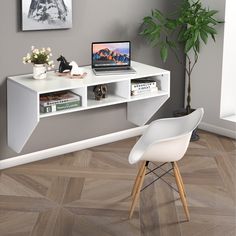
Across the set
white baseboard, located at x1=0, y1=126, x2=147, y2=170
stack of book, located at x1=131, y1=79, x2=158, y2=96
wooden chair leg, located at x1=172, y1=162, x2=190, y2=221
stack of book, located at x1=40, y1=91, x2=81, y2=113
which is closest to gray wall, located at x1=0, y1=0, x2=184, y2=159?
white baseboard, located at x1=0, y1=126, x2=147, y2=170

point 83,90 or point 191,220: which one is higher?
point 83,90

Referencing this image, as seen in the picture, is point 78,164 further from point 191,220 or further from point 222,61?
point 222,61

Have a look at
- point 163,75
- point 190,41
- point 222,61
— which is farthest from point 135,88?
point 222,61

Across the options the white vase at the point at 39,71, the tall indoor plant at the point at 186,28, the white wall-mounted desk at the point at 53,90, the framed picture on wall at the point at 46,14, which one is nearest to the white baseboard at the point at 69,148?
the white wall-mounted desk at the point at 53,90

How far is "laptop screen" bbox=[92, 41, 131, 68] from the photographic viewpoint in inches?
162

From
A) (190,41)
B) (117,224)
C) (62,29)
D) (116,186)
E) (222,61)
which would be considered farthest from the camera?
(222,61)

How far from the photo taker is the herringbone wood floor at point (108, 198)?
318 cm

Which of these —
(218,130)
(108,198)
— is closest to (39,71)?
(108,198)

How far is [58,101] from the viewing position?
374 cm

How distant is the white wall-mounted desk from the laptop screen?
118mm

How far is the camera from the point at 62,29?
4.16 meters

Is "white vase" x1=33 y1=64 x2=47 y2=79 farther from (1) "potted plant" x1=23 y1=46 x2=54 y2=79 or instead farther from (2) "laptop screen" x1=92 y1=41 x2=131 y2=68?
(2) "laptop screen" x1=92 y1=41 x2=131 y2=68

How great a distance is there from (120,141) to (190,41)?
3.57 ft

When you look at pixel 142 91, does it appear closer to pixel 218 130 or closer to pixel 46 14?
pixel 46 14
